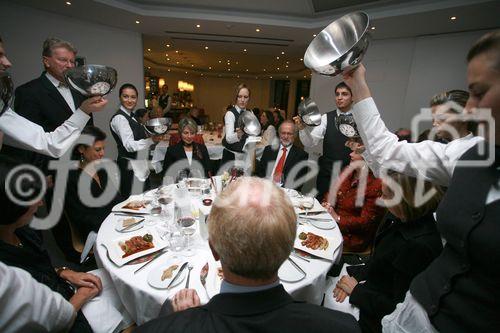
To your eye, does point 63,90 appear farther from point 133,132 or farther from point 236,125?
point 236,125

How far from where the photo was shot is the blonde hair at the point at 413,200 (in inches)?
46.1

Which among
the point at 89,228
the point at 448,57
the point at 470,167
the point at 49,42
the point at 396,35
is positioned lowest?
the point at 89,228

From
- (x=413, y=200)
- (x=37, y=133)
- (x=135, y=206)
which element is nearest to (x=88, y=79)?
(x=37, y=133)

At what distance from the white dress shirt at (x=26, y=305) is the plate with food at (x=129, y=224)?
0.69m

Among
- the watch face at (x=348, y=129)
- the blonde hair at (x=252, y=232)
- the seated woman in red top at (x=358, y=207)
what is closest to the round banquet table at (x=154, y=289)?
the blonde hair at (x=252, y=232)

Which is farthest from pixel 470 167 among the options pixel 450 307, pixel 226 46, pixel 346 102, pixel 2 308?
pixel 226 46

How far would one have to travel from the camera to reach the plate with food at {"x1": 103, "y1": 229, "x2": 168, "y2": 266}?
1320mm

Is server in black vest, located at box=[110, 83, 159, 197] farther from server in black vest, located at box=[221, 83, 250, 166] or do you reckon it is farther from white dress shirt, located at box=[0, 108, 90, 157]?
white dress shirt, located at box=[0, 108, 90, 157]

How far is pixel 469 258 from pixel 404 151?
16.3 inches

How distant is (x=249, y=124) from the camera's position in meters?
3.50

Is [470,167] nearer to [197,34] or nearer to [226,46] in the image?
[197,34]

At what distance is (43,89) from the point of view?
2.24 meters

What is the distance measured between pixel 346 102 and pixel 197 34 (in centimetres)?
417

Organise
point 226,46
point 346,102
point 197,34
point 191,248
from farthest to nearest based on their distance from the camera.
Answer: point 226,46 < point 197,34 < point 346,102 < point 191,248
